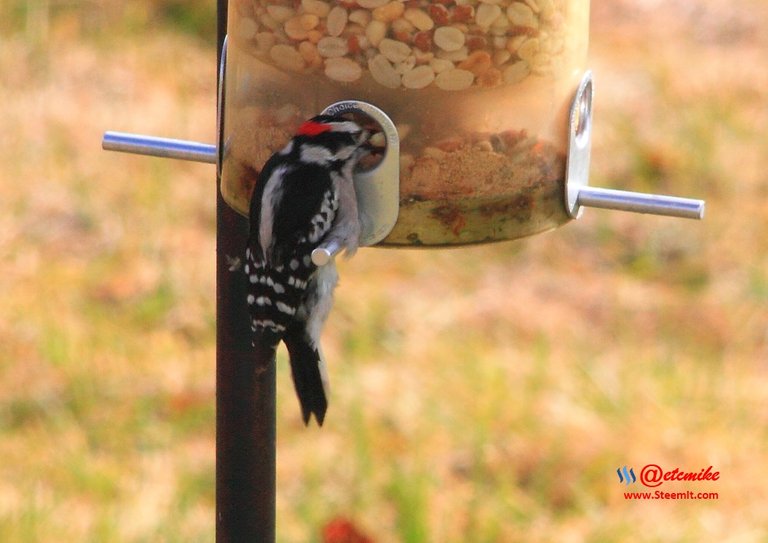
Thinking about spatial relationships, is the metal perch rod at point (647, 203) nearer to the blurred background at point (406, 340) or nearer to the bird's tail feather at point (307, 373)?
the bird's tail feather at point (307, 373)

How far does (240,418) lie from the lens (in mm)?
2318

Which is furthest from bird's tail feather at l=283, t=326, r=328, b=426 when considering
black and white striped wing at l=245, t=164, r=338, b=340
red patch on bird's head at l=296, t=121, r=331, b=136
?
red patch on bird's head at l=296, t=121, r=331, b=136

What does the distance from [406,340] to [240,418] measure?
8.58 ft

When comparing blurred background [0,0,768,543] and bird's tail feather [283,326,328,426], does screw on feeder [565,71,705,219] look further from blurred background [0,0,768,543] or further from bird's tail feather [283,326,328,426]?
blurred background [0,0,768,543]

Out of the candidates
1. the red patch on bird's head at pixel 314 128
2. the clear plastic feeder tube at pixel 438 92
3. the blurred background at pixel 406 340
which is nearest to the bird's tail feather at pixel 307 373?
the clear plastic feeder tube at pixel 438 92

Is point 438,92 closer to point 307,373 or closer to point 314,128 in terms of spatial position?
point 314,128

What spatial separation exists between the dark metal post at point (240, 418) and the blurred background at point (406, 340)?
4.72ft

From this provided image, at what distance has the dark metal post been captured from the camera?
231 cm

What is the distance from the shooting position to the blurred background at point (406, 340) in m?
4.02

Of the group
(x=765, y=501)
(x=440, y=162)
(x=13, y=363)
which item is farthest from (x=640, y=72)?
(x=440, y=162)

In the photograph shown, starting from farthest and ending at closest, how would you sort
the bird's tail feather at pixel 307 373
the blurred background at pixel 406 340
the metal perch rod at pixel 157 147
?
the blurred background at pixel 406 340
the metal perch rod at pixel 157 147
the bird's tail feather at pixel 307 373

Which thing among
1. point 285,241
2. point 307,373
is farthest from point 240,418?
point 285,241

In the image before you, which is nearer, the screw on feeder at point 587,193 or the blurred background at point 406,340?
the screw on feeder at point 587,193

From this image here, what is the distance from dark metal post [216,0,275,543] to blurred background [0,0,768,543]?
4.72ft
